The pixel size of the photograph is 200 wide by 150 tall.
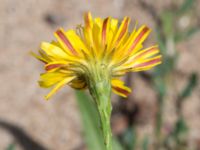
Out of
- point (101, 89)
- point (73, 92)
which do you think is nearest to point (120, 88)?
point (101, 89)

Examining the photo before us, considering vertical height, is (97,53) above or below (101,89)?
above

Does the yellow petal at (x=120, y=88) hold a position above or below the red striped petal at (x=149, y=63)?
below

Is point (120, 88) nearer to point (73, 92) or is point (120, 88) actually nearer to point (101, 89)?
point (101, 89)

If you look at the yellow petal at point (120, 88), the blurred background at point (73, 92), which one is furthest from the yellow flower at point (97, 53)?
the blurred background at point (73, 92)

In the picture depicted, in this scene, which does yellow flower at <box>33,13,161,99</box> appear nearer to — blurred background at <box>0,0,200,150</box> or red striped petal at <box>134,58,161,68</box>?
red striped petal at <box>134,58,161,68</box>

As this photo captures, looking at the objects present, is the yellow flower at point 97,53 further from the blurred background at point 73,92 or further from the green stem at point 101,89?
the blurred background at point 73,92

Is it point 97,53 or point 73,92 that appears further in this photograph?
point 73,92

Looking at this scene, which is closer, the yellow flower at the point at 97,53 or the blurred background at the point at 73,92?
the yellow flower at the point at 97,53
